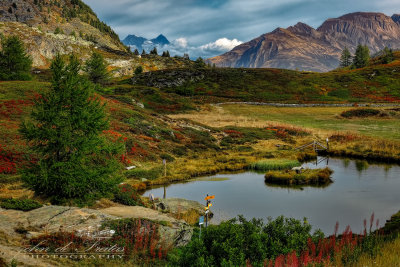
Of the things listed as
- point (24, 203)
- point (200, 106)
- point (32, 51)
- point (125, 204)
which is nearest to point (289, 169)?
point (125, 204)

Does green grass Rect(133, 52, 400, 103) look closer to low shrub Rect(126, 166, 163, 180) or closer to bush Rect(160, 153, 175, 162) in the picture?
bush Rect(160, 153, 175, 162)

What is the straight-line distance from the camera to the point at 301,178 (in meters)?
30.0

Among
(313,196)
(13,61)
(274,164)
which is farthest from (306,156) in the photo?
(13,61)

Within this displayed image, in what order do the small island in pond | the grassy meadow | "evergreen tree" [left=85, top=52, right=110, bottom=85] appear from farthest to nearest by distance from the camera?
"evergreen tree" [left=85, top=52, right=110, bottom=85], the grassy meadow, the small island in pond

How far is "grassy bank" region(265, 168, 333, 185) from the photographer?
30.0 metres

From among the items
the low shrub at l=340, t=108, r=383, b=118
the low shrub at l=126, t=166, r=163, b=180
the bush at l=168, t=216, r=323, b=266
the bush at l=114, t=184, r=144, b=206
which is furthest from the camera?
the low shrub at l=340, t=108, r=383, b=118

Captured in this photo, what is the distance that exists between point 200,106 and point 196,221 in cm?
7818

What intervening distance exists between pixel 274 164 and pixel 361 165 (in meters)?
11.3

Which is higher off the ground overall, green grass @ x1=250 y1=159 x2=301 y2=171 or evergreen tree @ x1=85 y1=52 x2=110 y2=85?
evergreen tree @ x1=85 y1=52 x2=110 y2=85

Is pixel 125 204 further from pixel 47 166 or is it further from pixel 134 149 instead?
pixel 134 149

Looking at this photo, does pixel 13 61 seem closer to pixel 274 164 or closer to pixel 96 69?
pixel 96 69

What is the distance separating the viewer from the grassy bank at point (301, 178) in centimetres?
3003

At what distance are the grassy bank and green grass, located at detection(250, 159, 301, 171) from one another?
12.3 feet

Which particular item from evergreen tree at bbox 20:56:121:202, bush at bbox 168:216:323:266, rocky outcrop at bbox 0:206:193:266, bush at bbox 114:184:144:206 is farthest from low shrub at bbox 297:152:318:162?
bush at bbox 168:216:323:266
